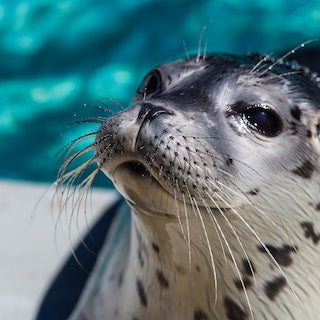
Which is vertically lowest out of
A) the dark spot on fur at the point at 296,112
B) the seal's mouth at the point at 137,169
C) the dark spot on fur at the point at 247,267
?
the dark spot on fur at the point at 247,267

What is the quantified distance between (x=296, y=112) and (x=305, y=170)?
0.18m

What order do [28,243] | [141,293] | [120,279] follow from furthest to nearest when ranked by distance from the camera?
[28,243]
[120,279]
[141,293]

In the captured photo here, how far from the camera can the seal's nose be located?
1473 mm

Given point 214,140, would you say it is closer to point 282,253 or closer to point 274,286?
point 282,253

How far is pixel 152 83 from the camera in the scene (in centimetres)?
193

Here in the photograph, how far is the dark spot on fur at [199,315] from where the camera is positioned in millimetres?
1816

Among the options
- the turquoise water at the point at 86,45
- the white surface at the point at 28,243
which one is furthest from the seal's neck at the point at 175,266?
the turquoise water at the point at 86,45

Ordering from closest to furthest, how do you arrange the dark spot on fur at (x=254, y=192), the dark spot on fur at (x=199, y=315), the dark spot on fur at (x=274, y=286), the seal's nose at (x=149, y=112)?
the seal's nose at (x=149, y=112), the dark spot on fur at (x=254, y=192), the dark spot on fur at (x=274, y=286), the dark spot on fur at (x=199, y=315)

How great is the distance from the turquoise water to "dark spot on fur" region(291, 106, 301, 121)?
3.51 meters

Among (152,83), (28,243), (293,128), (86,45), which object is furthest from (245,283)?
(86,45)

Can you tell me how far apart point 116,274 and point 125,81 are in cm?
340

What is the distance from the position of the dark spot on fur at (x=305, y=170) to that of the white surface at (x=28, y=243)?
4.50ft

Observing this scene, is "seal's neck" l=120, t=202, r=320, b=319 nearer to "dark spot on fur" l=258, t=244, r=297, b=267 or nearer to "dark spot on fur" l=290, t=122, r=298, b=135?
"dark spot on fur" l=258, t=244, r=297, b=267

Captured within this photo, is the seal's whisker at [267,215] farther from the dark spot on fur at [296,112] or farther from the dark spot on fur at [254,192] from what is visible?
the dark spot on fur at [296,112]
